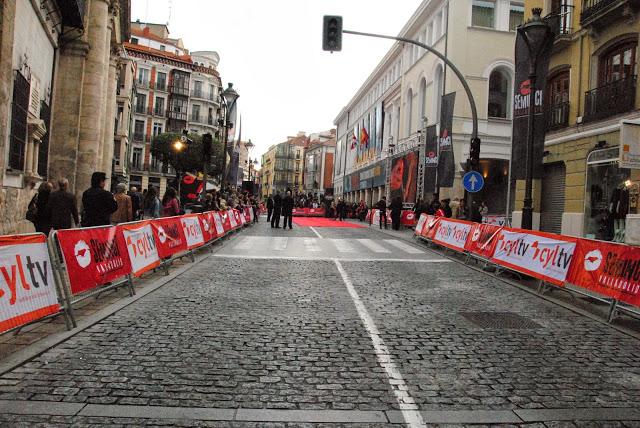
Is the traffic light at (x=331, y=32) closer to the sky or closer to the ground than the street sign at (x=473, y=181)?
closer to the sky

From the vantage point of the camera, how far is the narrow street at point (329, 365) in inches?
133

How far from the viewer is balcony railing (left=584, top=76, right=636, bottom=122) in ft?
46.4

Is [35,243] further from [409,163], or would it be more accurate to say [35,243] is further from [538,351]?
[409,163]

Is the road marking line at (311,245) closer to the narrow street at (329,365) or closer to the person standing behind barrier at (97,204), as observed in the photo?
the narrow street at (329,365)

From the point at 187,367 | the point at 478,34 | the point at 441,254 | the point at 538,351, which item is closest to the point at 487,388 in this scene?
the point at 538,351

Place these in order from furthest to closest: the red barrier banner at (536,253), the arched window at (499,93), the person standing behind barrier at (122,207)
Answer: the arched window at (499,93) < the person standing behind barrier at (122,207) < the red barrier banner at (536,253)

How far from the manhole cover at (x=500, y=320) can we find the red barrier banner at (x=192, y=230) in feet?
22.2

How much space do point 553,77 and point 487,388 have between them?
17.8m

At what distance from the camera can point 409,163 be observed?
112ft

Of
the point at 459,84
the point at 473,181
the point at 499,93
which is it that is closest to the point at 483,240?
the point at 473,181

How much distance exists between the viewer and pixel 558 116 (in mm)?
17891

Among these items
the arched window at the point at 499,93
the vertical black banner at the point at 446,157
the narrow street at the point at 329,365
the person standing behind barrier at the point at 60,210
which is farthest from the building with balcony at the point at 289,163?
the narrow street at the point at 329,365

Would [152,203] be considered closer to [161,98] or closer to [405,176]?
[405,176]

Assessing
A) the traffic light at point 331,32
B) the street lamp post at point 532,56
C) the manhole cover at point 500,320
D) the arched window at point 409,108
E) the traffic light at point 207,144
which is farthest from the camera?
the arched window at point 409,108
